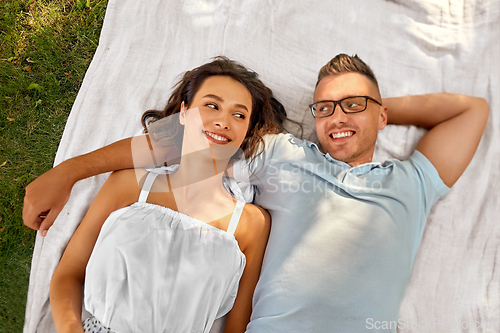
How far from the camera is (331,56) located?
7.86 feet

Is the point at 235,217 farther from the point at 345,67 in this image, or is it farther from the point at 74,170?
the point at 345,67

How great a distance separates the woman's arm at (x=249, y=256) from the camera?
1706 millimetres

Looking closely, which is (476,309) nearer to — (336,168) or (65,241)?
(336,168)

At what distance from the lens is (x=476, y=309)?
1771 mm

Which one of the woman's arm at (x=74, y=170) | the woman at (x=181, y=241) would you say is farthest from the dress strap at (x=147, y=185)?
the woman's arm at (x=74, y=170)

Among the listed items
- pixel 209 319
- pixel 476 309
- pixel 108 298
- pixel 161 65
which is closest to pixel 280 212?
pixel 209 319

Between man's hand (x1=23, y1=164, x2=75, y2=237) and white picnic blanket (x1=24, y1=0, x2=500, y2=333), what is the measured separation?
32 cm

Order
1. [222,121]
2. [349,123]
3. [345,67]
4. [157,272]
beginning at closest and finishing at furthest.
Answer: [157,272], [222,121], [349,123], [345,67]

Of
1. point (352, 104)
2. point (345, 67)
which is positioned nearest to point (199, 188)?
point (352, 104)

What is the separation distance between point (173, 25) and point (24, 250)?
193 cm

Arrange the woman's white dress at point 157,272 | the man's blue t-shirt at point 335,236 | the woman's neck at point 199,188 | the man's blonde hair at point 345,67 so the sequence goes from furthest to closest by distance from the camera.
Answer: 1. the man's blonde hair at point 345,67
2. the woman's neck at point 199,188
3. the man's blue t-shirt at point 335,236
4. the woman's white dress at point 157,272

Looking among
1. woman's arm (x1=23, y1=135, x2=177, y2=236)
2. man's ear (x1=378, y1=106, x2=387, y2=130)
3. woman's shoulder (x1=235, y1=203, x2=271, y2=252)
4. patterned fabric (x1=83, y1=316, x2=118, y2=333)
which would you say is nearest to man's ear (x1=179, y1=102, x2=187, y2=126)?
woman's arm (x1=23, y1=135, x2=177, y2=236)

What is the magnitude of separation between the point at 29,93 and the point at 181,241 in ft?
6.08

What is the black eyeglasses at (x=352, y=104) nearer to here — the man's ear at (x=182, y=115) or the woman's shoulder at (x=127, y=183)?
the man's ear at (x=182, y=115)
